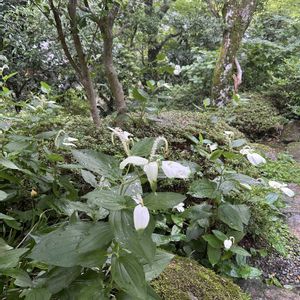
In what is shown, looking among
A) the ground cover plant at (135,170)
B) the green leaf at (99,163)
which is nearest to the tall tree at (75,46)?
the ground cover plant at (135,170)

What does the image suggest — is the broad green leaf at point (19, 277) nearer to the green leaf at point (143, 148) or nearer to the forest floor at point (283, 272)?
the green leaf at point (143, 148)

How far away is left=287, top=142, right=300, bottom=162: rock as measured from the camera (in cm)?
402

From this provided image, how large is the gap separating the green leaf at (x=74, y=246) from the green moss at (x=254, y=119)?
371 cm

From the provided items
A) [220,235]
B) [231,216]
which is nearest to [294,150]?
[220,235]

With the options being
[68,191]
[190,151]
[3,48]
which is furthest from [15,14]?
[68,191]

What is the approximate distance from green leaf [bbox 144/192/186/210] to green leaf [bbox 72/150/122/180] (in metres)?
0.15

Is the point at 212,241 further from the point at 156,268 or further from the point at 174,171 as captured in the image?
the point at 174,171

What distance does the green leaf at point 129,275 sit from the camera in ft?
2.68

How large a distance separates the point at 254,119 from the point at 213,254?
3.20 meters

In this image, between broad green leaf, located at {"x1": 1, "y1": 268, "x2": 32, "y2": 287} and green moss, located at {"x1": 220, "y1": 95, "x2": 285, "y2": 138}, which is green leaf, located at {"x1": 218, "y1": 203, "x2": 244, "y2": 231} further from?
green moss, located at {"x1": 220, "y1": 95, "x2": 285, "y2": 138}

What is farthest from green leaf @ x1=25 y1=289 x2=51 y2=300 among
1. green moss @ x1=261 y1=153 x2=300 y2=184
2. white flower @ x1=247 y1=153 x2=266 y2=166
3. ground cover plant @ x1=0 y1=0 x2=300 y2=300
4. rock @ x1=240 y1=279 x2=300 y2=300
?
green moss @ x1=261 y1=153 x2=300 y2=184

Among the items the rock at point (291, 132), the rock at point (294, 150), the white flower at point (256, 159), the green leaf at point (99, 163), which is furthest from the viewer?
the rock at point (291, 132)

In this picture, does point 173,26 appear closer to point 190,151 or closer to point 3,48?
point 3,48

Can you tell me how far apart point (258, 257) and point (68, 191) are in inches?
49.6
